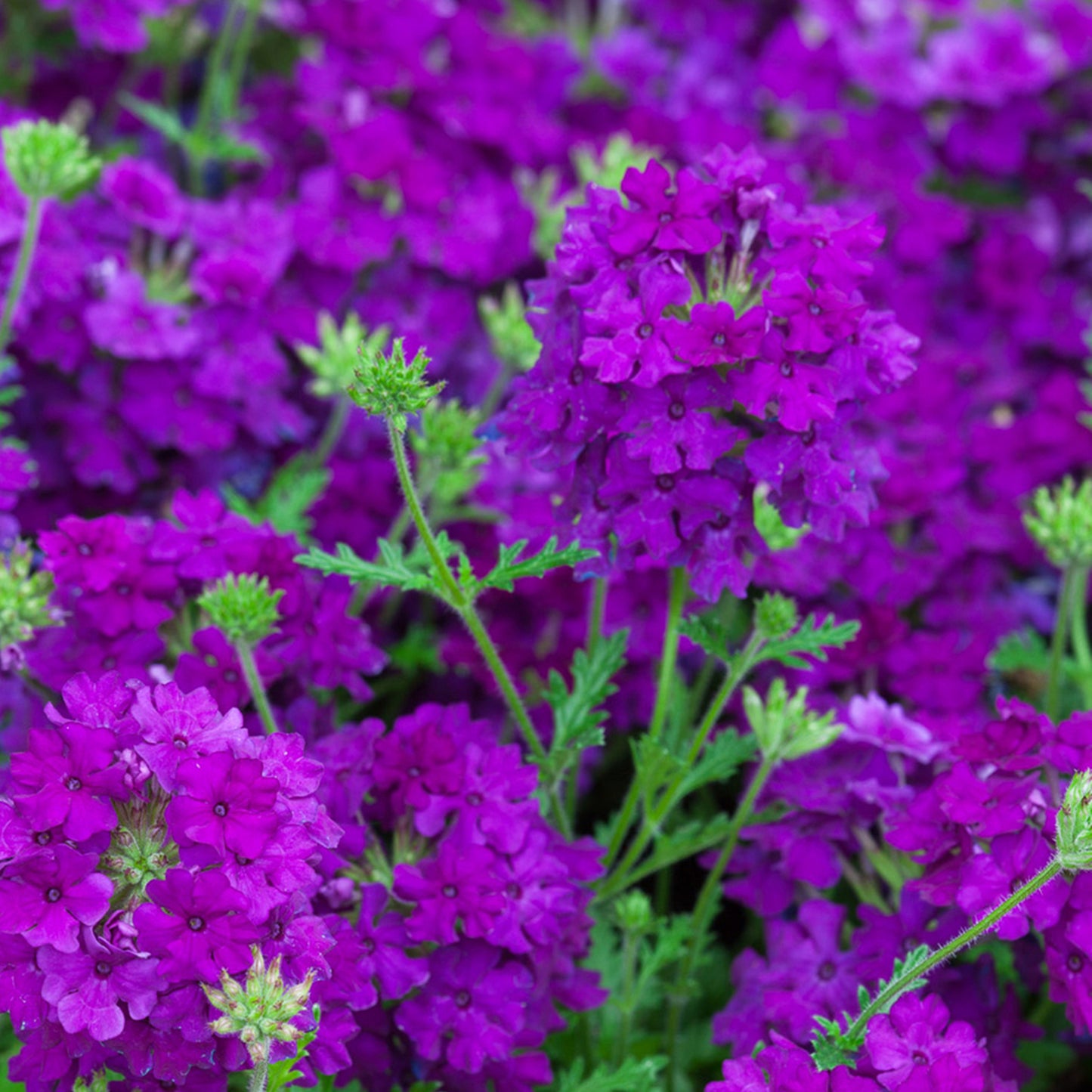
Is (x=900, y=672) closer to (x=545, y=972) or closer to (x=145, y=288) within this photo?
(x=545, y=972)

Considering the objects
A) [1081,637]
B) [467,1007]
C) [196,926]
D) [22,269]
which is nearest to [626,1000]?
[467,1007]

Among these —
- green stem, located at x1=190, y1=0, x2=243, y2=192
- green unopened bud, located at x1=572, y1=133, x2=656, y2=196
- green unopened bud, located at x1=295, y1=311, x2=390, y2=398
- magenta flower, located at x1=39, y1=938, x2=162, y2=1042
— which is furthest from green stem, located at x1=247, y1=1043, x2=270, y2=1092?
green stem, located at x1=190, y1=0, x2=243, y2=192

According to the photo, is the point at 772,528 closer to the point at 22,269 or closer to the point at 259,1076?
the point at 259,1076

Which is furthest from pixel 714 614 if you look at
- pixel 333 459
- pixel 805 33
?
pixel 805 33

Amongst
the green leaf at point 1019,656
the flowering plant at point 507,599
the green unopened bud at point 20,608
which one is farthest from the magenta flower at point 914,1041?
the green unopened bud at point 20,608

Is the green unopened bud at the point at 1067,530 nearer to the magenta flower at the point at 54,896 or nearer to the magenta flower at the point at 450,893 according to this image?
the magenta flower at the point at 450,893
